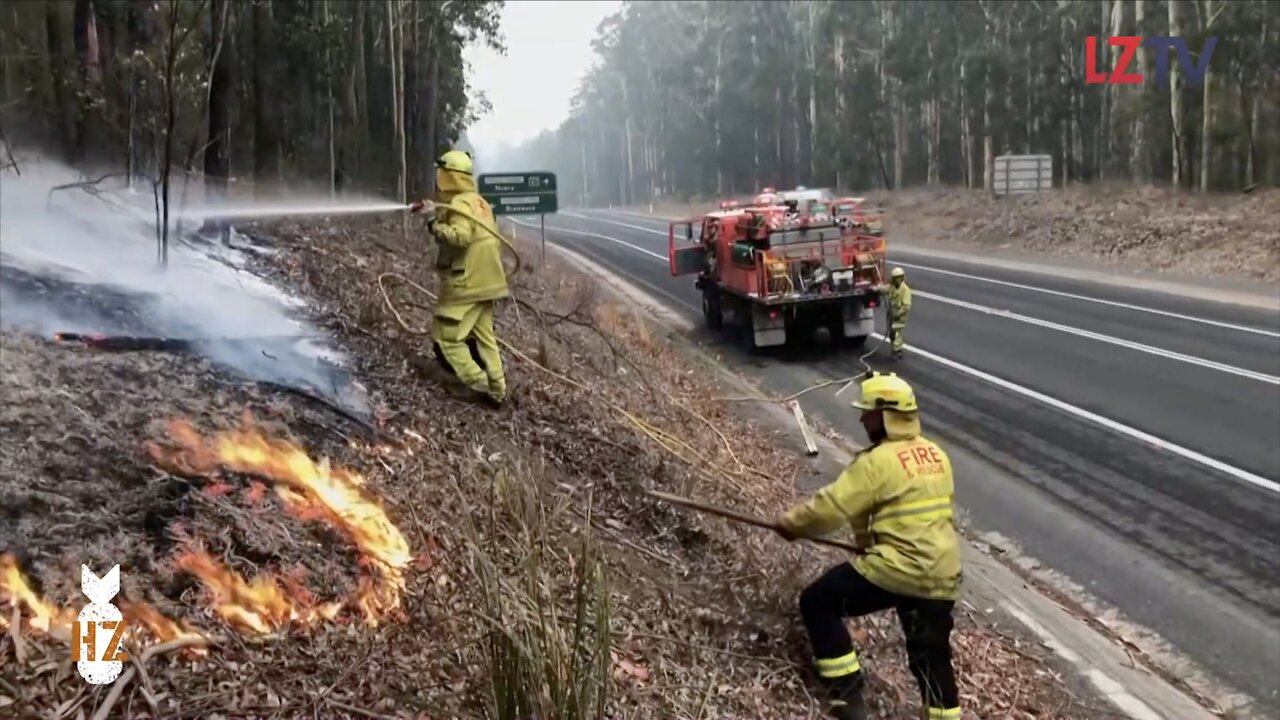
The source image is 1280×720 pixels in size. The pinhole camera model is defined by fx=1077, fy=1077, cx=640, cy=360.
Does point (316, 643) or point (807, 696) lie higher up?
point (316, 643)

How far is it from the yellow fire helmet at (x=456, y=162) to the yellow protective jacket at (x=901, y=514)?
3513 mm

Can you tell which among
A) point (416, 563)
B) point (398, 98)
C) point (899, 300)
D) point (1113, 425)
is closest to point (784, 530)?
point (416, 563)

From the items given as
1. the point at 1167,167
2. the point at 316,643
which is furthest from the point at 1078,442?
the point at 1167,167

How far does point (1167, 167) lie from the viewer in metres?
35.9

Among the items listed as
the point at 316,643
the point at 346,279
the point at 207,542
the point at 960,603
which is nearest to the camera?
the point at 316,643

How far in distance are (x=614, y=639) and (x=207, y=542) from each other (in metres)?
1.61

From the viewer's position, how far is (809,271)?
1545cm

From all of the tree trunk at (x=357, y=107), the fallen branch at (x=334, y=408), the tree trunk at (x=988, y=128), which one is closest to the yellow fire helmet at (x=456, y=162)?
the fallen branch at (x=334, y=408)

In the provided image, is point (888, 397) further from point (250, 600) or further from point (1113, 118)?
point (1113, 118)

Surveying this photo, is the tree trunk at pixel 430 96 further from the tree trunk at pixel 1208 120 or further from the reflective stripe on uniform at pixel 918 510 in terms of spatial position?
the tree trunk at pixel 1208 120

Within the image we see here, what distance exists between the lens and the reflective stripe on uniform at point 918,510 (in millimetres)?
4414

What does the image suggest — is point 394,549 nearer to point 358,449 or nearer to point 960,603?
point 358,449

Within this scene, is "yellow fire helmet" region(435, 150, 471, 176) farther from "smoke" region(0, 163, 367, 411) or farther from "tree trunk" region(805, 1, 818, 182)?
"tree trunk" region(805, 1, 818, 182)

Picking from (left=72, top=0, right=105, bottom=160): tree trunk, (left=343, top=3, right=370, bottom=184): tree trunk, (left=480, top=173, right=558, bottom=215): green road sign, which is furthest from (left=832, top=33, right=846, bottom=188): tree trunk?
(left=72, top=0, right=105, bottom=160): tree trunk
